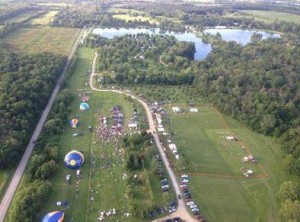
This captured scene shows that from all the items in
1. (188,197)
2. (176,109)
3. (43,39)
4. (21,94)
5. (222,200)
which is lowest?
(43,39)

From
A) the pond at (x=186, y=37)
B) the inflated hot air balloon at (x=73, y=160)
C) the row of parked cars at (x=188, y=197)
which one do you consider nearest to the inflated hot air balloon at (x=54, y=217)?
the inflated hot air balloon at (x=73, y=160)

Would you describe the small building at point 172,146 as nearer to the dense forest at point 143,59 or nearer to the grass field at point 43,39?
the dense forest at point 143,59

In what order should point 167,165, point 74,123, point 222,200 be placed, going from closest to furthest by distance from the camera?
point 222,200
point 167,165
point 74,123

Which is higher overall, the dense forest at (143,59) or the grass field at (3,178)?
the grass field at (3,178)

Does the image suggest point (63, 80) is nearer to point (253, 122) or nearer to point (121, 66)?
point (121, 66)

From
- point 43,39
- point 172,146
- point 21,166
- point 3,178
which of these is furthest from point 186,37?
point 3,178

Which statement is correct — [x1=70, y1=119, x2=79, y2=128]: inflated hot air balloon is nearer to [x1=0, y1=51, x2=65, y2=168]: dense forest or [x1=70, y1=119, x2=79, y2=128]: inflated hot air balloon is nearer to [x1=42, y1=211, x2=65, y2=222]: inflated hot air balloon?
[x1=0, y1=51, x2=65, y2=168]: dense forest

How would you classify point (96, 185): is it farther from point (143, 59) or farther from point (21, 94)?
point (143, 59)

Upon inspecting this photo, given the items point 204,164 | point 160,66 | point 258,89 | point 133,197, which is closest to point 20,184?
point 133,197
